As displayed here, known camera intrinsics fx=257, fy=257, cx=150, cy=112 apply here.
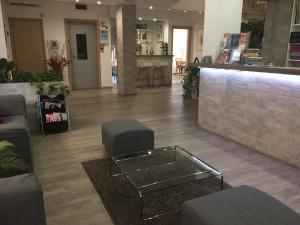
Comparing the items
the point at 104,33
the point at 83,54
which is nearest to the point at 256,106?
the point at 104,33

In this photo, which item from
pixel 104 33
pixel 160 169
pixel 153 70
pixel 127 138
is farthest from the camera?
pixel 153 70

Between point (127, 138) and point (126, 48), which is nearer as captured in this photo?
point (127, 138)

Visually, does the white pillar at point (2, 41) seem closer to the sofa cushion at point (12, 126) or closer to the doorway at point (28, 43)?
the sofa cushion at point (12, 126)

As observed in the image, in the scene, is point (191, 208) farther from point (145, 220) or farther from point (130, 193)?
point (130, 193)

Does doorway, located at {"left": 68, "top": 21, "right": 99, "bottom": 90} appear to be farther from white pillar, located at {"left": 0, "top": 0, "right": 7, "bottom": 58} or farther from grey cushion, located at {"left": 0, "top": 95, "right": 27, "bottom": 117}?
grey cushion, located at {"left": 0, "top": 95, "right": 27, "bottom": 117}

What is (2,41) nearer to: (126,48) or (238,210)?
(126,48)

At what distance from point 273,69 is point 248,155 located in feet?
3.65

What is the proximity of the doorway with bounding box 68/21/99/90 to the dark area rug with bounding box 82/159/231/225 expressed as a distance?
593 centimetres

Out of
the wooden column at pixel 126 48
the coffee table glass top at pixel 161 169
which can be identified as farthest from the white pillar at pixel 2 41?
the wooden column at pixel 126 48

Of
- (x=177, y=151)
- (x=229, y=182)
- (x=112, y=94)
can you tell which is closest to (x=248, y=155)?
(x=229, y=182)

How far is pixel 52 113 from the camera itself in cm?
398

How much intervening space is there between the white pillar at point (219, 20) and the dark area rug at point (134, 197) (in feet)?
7.33

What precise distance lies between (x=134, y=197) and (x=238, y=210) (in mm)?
1080

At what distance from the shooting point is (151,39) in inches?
405
